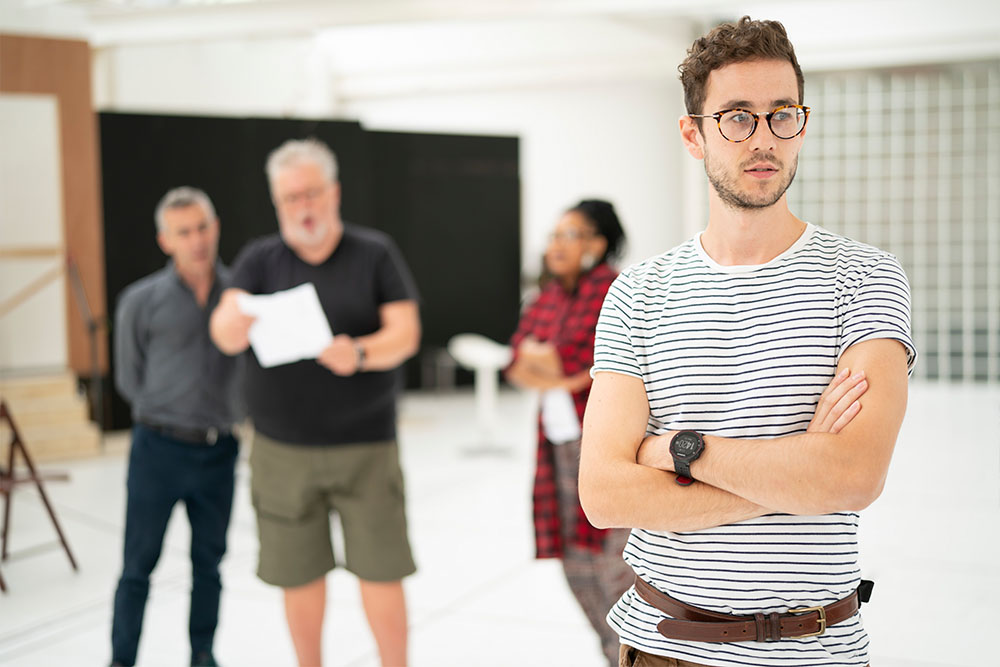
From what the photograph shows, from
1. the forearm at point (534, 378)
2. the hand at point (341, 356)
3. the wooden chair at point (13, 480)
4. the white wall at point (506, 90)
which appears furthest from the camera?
the white wall at point (506, 90)

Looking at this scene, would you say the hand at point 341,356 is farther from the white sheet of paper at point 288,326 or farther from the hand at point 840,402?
the hand at point 840,402

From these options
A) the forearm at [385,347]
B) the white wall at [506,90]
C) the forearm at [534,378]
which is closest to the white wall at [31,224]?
the white wall at [506,90]

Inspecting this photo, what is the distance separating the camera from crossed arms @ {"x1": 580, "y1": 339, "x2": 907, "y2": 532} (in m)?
1.51

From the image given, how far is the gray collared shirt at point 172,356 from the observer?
3623 millimetres

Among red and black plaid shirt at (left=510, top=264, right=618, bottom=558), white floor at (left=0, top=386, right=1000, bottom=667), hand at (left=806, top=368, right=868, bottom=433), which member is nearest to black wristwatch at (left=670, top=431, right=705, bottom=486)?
hand at (left=806, top=368, right=868, bottom=433)

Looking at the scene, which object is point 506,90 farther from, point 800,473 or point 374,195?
point 800,473

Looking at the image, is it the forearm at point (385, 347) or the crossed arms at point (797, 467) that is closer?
the crossed arms at point (797, 467)

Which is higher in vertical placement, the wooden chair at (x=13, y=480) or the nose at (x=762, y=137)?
the nose at (x=762, y=137)

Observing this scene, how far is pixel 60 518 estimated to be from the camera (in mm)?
6520

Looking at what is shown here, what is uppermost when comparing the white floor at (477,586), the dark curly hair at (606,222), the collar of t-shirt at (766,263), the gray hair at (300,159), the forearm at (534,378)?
the gray hair at (300,159)

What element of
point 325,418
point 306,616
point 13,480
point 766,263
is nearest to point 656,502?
point 766,263

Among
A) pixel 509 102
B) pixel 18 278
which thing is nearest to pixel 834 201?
pixel 509 102

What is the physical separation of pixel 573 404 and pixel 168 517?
1.51m

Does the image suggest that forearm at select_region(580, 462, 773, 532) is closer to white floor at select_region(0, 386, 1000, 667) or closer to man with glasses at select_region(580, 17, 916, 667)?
man with glasses at select_region(580, 17, 916, 667)
